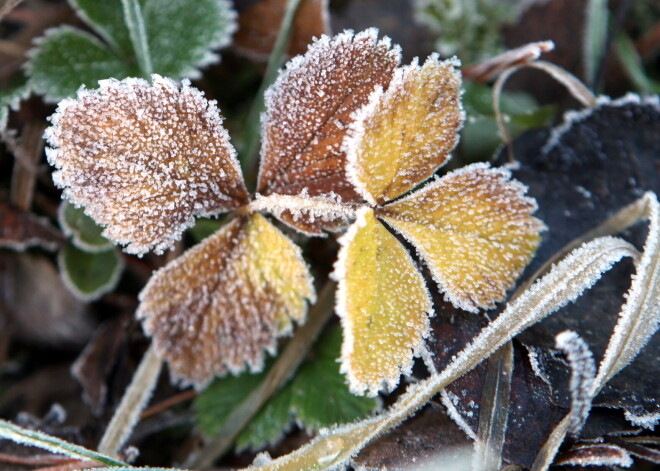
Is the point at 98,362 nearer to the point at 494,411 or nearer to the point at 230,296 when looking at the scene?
the point at 230,296

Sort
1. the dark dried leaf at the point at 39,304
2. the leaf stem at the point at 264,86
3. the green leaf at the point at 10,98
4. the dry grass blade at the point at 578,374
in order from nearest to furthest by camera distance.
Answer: the dry grass blade at the point at 578,374, the green leaf at the point at 10,98, the leaf stem at the point at 264,86, the dark dried leaf at the point at 39,304

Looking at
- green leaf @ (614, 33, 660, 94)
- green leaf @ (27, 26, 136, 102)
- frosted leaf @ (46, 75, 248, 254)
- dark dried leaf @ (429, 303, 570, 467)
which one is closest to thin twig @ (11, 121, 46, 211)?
green leaf @ (27, 26, 136, 102)

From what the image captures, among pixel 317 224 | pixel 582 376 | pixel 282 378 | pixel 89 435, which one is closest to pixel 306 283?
pixel 317 224

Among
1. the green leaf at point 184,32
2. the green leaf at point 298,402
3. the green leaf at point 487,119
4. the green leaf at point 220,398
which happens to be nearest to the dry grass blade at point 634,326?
the green leaf at point 298,402

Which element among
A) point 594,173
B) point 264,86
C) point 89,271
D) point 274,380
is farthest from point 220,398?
point 594,173

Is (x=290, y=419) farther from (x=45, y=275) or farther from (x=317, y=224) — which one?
(x=45, y=275)

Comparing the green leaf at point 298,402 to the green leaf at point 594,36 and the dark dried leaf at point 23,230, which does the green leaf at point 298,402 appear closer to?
the dark dried leaf at point 23,230
